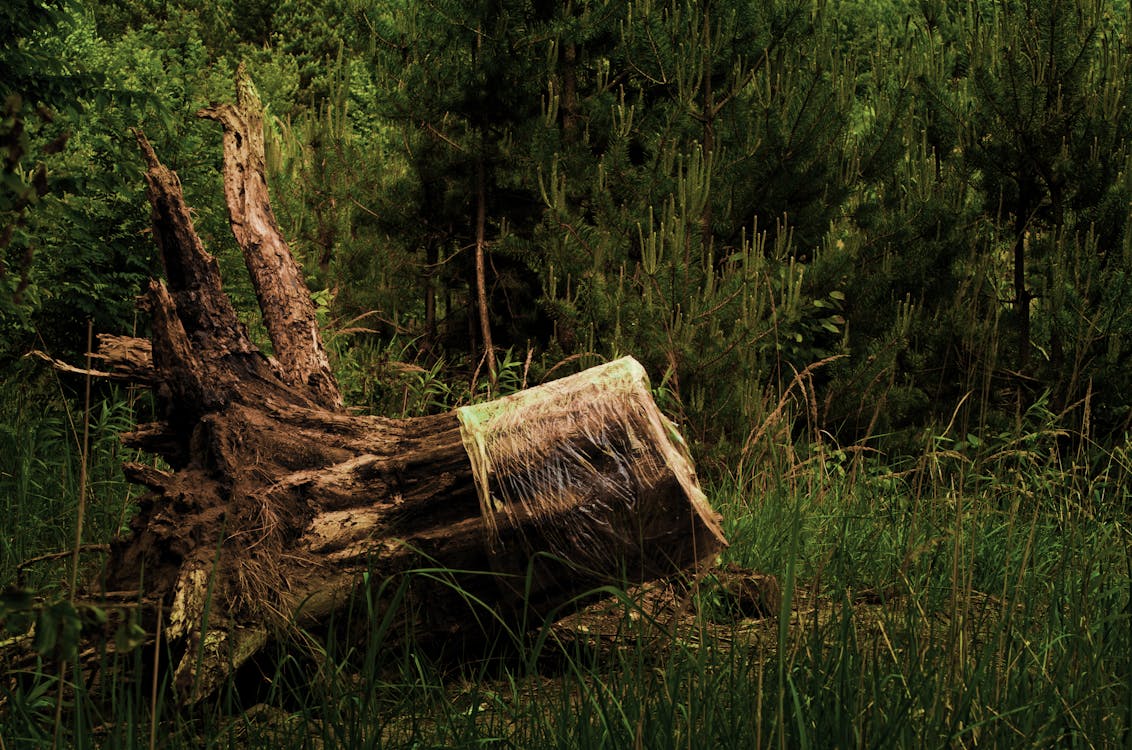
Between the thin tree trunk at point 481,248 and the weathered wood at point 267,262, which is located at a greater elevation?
the weathered wood at point 267,262

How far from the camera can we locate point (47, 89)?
4.04 meters

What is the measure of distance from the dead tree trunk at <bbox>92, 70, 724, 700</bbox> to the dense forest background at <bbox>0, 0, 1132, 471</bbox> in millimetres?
2111

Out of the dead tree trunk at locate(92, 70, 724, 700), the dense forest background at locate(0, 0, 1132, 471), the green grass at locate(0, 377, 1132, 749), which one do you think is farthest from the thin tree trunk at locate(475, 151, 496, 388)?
the dead tree trunk at locate(92, 70, 724, 700)

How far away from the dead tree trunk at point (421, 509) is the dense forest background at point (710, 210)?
2.11 meters

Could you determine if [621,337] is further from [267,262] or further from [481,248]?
[267,262]

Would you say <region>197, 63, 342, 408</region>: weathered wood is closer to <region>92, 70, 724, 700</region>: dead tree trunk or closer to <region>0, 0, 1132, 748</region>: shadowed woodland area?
<region>0, 0, 1132, 748</region>: shadowed woodland area

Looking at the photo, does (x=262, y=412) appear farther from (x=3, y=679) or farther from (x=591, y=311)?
(x=591, y=311)

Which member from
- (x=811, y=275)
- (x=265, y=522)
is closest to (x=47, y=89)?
(x=265, y=522)

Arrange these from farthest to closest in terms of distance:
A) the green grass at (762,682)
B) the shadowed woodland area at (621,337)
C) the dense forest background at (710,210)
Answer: the dense forest background at (710,210) → the shadowed woodland area at (621,337) → the green grass at (762,682)

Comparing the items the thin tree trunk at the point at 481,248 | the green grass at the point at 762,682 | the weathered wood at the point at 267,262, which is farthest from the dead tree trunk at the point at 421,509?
the thin tree trunk at the point at 481,248

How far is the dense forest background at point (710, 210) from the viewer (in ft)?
17.7

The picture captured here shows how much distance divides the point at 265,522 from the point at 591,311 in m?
2.90

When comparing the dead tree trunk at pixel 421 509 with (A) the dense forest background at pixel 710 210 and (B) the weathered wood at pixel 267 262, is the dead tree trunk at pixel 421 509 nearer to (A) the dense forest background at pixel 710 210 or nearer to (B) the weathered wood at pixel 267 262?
(B) the weathered wood at pixel 267 262

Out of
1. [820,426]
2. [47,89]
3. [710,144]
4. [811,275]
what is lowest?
[820,426]
